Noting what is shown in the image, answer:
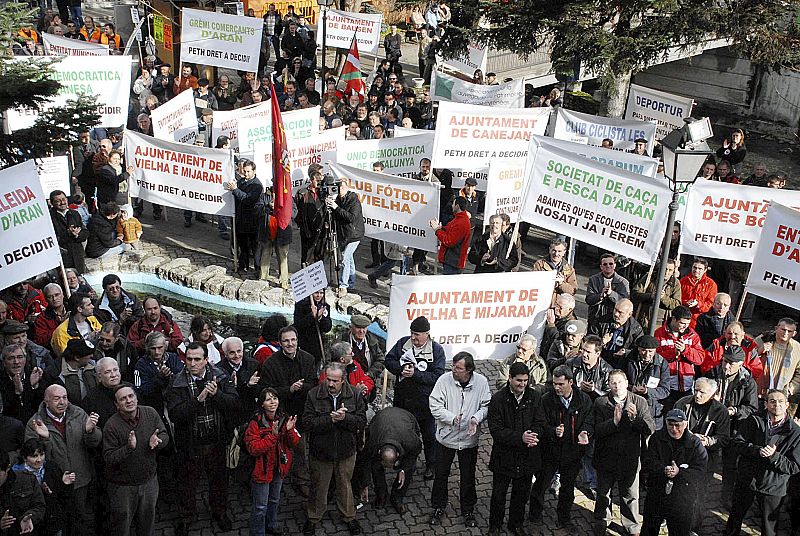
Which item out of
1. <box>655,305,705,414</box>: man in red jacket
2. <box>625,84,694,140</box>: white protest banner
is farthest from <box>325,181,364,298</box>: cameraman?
<box>625,84,694,140</box>: white protest banner

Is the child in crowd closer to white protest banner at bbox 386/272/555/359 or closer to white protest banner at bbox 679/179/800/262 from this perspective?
white protest banner at bbox 386/272/555/359

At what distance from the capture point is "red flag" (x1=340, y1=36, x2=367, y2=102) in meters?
18.1

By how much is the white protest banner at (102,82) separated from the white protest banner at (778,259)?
9.94m

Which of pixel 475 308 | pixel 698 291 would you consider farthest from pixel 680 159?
pixel 475 308

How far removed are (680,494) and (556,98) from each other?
489 inches

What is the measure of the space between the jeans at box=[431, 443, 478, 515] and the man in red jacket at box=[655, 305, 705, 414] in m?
2.19

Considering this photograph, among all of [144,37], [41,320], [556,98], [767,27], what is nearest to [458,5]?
[556,98]

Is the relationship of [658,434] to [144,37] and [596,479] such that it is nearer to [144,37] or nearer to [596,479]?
[596,479]

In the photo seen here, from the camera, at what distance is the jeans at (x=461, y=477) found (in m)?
8.20

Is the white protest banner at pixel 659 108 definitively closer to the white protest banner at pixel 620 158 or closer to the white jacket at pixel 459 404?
the white protest banner at pixel 620 158

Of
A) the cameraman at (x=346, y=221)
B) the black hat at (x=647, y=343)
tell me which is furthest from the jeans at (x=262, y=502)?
the cameraman at (x=346, y=221)

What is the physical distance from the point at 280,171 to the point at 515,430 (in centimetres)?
538

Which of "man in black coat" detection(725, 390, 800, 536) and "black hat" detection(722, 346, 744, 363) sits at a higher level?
"black hat" detection(722, 346, 744, 363)

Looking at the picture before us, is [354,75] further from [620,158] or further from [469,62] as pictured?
[620,158]
